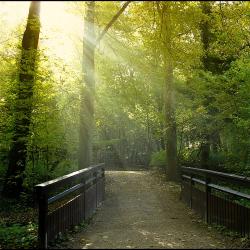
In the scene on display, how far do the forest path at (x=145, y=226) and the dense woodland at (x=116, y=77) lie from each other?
339 centimetres

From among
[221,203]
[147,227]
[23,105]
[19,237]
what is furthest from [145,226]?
[23,105]

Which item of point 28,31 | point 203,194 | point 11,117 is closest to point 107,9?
point 28,31

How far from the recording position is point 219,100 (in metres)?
20.0

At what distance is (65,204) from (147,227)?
85.4 inches

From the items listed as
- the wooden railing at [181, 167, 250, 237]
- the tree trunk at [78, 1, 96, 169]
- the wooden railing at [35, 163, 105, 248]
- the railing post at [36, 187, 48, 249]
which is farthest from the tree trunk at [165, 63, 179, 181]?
the railing post at [36, 187, 48, 249]

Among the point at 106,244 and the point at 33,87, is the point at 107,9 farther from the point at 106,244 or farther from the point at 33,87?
the point at 106,244

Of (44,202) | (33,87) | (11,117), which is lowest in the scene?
(44,202)

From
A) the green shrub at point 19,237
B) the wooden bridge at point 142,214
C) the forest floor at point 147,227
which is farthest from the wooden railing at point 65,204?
the green shrub at point 19,237

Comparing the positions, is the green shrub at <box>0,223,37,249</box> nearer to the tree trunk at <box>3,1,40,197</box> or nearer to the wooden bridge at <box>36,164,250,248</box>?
the wooden bridge at <box>36,164,250,248</box>

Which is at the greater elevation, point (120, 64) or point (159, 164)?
point (120, 64)

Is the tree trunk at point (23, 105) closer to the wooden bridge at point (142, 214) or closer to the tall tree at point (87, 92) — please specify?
the tall tree at point (87, 92)

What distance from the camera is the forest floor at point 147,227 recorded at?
24.9ft

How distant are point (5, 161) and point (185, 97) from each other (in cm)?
1064

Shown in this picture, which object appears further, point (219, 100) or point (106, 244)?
point (219, 100)
